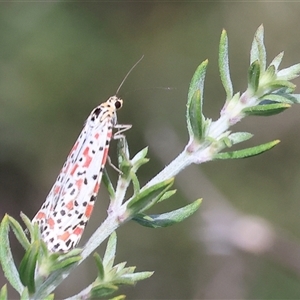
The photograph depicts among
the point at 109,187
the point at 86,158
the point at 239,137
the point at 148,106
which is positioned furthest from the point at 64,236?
the point at 148,106

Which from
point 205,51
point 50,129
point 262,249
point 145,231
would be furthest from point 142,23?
point 262,249

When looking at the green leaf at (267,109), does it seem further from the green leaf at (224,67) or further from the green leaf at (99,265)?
the green leaf at (99,265)

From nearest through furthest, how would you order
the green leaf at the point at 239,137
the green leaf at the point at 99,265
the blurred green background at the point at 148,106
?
the green leaf at the point at 99,265
the green leaf at the point at 239,137
the blurred green background at the point at 148,106

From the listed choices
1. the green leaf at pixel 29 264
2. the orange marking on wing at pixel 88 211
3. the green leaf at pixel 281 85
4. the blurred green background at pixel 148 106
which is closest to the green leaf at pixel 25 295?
the green leaf at pixel 29 264

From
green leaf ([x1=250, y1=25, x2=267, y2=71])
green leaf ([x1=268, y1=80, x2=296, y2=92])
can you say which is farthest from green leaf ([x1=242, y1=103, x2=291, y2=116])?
green leaf ([x1=250, y1=25, x2=267, y2=71])

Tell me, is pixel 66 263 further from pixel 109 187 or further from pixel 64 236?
pixel 109 187
